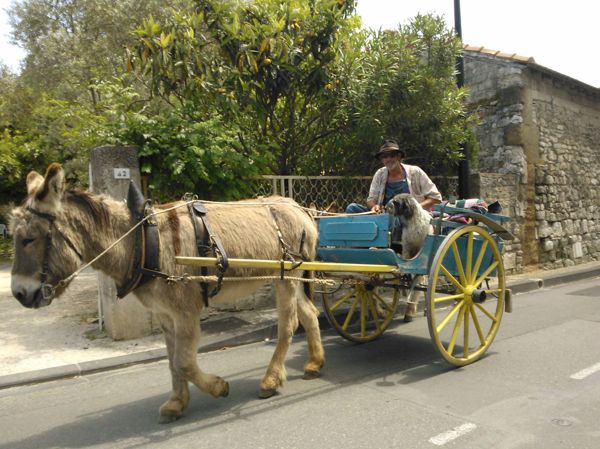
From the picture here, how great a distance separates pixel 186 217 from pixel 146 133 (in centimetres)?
256

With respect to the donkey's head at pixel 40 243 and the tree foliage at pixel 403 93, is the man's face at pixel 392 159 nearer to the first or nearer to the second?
the tree foliage at pixel 403 93

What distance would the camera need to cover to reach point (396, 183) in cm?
539

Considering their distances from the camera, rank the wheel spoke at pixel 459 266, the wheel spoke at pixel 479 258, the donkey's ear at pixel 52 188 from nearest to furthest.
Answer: the donkey's ear at pixel 52 188 < the wheel spoke at pixel 459 266 < the wheel spoke at pixel 479 258

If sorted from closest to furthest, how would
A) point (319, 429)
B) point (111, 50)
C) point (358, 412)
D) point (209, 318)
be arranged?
point (319, 429) < point (358, 412) < point (209, 318) < point (111, 50)

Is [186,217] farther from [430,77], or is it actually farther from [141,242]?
[430,77]

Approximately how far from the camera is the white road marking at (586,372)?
13.7ft

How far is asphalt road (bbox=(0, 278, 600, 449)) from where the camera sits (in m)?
3.17

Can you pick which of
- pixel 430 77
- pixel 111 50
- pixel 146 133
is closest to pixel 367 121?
pixel 430 77

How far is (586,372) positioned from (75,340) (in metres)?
5.46

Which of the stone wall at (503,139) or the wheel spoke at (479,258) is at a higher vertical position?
the stone wall at (503,139)

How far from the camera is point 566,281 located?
10.3 m

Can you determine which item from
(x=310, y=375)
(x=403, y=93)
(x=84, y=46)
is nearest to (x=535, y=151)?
(x=403, y=93)

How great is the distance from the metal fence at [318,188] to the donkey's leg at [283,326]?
2703 millimetres

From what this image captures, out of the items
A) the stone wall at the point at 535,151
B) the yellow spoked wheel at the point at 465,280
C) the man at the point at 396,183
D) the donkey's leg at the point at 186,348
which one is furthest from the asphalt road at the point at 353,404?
the stone wall at the point at 535,151
